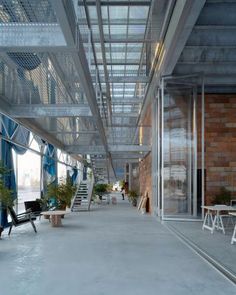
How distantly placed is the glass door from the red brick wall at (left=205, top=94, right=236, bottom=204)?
94cm

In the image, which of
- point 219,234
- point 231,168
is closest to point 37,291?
point 219,234

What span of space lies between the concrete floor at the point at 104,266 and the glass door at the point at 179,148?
249cm

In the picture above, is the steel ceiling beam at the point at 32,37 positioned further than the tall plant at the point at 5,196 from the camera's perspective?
No

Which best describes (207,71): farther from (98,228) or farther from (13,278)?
(13,278)

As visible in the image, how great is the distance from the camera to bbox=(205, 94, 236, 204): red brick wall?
38.2ft

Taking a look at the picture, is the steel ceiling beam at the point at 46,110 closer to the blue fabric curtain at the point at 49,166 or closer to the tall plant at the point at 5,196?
the tall plant at the point at 5,196

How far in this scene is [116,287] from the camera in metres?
4.15

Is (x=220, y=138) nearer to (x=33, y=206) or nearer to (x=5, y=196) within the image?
(x=33, y=206)

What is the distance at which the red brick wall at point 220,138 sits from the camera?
→ 38.2 feet

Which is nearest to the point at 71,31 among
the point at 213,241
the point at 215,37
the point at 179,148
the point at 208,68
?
the point at 213,241

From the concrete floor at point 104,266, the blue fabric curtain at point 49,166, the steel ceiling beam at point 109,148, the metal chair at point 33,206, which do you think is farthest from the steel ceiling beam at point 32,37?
the blue fabric curtain at point 49,166

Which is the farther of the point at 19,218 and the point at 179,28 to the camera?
the point at 19,218

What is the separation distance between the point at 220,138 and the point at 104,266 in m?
7.47

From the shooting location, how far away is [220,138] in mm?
11672
